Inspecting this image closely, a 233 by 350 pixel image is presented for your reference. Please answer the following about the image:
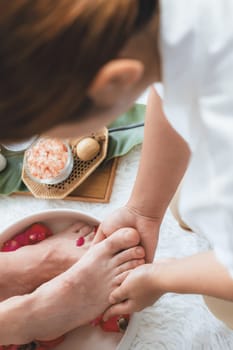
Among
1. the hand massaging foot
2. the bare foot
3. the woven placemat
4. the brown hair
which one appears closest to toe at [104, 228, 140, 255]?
the bare foot

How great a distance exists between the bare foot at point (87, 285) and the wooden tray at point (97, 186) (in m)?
0.20

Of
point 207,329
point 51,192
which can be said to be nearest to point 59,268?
point 51,192

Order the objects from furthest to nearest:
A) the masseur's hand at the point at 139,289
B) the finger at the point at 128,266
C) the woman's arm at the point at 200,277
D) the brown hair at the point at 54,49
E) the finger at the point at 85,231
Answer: the finger at the point at 85,231 < the finger at the point at 128,266 < the masseur's hand at the point at 139,289 < the woman's arm at the point at 200,277 < the brown hair at the point at 54,49

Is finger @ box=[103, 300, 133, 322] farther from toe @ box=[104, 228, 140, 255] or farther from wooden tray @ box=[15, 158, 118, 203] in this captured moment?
wooden tray @ box=[15, 158, 118, 203]

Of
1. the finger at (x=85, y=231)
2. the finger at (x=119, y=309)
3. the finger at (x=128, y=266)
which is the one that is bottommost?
the finger at (x=119, y=309)

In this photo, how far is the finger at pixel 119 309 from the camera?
2.83 ft

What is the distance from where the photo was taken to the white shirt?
454 millimetres

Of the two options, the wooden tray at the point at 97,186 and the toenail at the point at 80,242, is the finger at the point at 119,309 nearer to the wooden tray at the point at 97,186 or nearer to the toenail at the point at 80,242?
the toenail at the point at 80,242

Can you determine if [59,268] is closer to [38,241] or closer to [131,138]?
[38,241]

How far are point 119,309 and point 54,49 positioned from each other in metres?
0.58

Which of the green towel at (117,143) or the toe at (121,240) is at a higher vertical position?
the green towel at (117,143)

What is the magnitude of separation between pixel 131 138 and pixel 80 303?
1.21ft

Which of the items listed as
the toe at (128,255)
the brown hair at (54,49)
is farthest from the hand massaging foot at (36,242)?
the brown hair at (54,49)

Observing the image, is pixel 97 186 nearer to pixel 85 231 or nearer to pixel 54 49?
pixel 85 231
